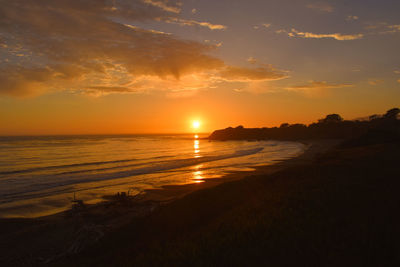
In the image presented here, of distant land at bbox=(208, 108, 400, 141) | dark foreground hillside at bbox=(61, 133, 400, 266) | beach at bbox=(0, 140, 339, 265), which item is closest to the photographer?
dark foreground hillside at bbox=(61, 133, 400, 266)

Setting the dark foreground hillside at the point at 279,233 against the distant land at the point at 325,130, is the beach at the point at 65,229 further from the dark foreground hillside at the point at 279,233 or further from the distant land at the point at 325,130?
the distant land at the point at 325,130

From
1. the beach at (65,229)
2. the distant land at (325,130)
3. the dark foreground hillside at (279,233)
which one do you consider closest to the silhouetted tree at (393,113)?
the distant land at (325,130)

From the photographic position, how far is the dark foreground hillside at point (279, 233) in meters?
4.83

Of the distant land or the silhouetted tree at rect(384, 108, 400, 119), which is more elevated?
the silhouetted tree at rect(384, 108, 400, 119)

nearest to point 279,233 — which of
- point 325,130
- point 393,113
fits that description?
point 325,130

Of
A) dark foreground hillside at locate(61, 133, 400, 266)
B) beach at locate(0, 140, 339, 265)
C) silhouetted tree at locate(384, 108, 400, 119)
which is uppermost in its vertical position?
silhouetted tree at locate(384, 108, 400, 119)

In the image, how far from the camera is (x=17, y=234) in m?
9.40

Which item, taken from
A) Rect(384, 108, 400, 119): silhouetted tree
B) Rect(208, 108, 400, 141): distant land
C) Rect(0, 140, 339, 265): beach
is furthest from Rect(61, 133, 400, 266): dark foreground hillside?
Rect(384, 108, 400, 119): silhouetted tree

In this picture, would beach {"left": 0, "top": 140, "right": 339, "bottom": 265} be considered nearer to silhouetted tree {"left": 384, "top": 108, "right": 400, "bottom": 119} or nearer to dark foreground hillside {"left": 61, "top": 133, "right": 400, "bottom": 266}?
dark foreground hillside {"left": 61, "top": 133, "right": 400, "bottom": 266}

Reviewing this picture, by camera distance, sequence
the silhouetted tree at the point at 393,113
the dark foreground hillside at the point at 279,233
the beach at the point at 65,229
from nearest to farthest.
Answer: the dark foreground hillside at the point at 279,233 < the beach at the point at 65,229 < the silhouetted tree at the point at 393,113

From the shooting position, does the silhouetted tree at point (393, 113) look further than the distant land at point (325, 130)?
Yes

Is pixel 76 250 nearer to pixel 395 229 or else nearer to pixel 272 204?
pixel 272 204

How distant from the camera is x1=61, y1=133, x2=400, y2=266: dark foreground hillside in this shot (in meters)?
4.83

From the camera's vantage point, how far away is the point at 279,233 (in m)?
5.63
